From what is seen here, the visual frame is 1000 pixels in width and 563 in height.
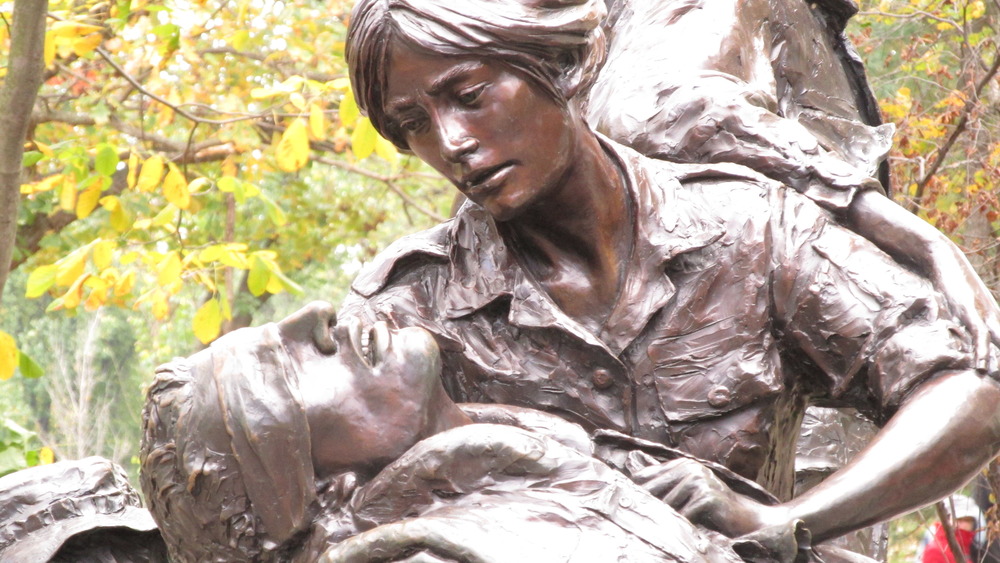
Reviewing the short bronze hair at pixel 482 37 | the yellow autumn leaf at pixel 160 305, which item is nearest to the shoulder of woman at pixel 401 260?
the short bronze hair at pixel 482 37

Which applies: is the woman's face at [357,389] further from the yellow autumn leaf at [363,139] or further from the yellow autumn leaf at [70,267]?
the yellow autumn leaf at [70,267]

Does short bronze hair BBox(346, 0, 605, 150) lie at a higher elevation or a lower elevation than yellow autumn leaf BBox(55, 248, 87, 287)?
higher

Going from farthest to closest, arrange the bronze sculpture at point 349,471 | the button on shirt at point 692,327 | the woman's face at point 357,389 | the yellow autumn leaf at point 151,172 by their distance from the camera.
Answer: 1. the yellow autumn leaf at point 151,172
2. the button on shirt at point 692,327
3. the woman's face at point 357,389
4. the bronze sculpture at point 349,471

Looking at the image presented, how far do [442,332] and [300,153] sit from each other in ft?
11.6

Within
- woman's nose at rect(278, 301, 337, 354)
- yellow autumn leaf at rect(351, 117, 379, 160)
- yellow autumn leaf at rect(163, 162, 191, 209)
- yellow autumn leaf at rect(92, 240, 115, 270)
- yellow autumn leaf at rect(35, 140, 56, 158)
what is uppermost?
woman's nose at rect(278, 301, 337, 354)

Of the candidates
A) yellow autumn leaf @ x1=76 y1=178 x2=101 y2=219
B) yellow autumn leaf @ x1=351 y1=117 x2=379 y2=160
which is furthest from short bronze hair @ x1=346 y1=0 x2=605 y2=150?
yellow autumn leaf @ x1=76 y1=178 x2=101 y2=219

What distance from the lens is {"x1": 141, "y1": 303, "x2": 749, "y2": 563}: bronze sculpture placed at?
6.75ft

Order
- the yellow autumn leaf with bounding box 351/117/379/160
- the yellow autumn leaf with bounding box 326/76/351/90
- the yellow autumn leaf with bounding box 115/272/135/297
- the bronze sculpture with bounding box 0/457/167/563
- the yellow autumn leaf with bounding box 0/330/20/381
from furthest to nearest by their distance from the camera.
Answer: the yellow autumn leaf with bounding box 115/272/135/297, the yellow autumn leaf with bounding box 326/76/351/90, the yellow autumn leaf with bounding box 351/117/379/160, the yellow autumn leaf with bounding box 0/330/20/381, the bronze sculpture with bounding box 0/457/167/563

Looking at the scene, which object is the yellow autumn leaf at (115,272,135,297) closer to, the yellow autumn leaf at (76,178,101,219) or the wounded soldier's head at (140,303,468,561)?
the yellow autumn leaf at (76,178,101,219)

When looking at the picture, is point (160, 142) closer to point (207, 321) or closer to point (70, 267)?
point (207, 321)

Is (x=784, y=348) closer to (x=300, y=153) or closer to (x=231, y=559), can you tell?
(x=231, y=559)

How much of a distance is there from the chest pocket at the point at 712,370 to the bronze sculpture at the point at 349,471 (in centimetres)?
67

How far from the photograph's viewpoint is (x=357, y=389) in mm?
2199

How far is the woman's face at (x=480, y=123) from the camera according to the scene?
2.51 m
